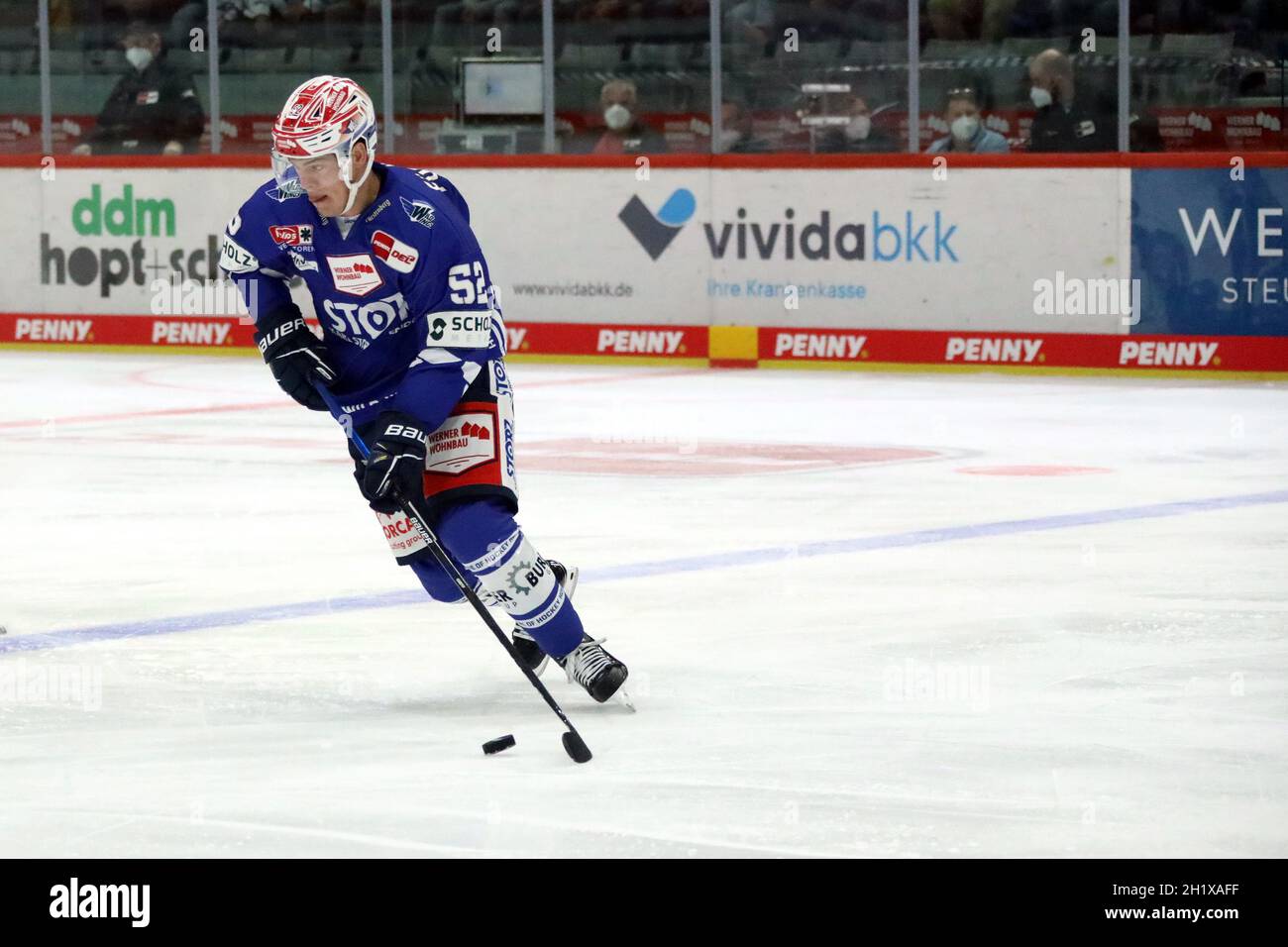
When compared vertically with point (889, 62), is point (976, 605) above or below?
below

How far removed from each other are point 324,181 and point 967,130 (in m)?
10.1

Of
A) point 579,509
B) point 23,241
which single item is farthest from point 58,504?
point 23,241

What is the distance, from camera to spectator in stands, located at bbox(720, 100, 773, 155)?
1506cm

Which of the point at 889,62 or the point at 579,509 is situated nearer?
the point at 579,509

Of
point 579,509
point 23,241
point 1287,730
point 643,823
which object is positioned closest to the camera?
point 643,823

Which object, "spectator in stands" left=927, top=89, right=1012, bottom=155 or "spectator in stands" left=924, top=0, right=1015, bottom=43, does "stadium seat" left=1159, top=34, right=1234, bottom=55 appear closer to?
"spectator in stands" left=924, top=0, right=1015, bottom=43

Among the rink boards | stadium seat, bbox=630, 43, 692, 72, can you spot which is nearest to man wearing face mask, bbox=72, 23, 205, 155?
the rink boards

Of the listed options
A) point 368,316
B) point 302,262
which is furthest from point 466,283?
point 302,262

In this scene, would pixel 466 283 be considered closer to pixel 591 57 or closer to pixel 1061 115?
pixel 1061 115

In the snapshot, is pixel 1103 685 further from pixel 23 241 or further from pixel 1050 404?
pixel 23 241

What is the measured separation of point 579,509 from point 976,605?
2.41m

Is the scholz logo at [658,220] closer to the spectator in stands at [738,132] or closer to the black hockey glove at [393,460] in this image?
the spectator in stands at [738,132]

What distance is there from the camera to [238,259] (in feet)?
16.8

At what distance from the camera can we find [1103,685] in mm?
5184
